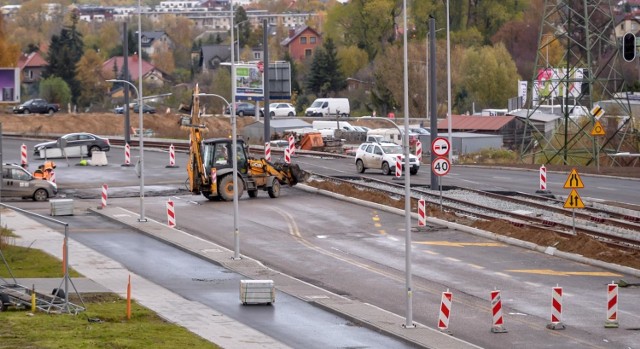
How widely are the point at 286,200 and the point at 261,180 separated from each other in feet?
4.57

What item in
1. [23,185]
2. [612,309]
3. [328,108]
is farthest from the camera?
[328,108]

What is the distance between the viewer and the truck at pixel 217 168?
155 ft

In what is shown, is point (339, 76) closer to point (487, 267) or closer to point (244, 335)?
point (487, 267)

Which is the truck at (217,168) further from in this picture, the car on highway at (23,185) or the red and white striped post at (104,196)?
the car on highway at (23,185)

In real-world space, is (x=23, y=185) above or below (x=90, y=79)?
below

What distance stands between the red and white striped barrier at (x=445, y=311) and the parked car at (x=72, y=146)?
144ft

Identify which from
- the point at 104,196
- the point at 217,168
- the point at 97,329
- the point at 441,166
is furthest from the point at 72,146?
the point at 97,329

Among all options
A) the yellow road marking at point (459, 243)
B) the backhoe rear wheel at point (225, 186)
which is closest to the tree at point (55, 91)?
the backhoe rear wheel at point (225, 186)

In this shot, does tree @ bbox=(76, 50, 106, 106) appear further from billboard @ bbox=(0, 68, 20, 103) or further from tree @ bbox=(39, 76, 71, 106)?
billboard @ bbox=(0, 68, 20, 103)

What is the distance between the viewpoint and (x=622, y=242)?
36281 mm

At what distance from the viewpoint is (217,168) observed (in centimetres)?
4741

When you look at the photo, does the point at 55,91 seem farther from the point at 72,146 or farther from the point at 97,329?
the point at 97,329

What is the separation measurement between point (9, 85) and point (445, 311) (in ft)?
102

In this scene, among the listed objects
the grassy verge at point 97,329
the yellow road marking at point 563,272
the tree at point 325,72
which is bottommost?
the yellow road marking at point 563,272
